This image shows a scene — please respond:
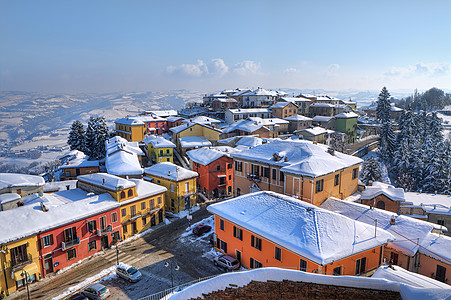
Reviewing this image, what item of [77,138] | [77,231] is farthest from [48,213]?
[77,138]

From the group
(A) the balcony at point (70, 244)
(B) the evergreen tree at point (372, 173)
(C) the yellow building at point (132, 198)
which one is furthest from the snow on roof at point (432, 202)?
(A) the balcony at point (70, 244)

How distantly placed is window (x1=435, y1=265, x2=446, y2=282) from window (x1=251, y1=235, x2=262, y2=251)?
13.9 metres

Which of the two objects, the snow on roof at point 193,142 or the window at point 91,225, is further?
the snow on roof at point 193,142

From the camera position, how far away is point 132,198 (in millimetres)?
34969

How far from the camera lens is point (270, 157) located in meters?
36.2

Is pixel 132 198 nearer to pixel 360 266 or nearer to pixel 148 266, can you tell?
pixel 148 266

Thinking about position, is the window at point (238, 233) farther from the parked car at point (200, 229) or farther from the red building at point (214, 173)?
the red building at point (214, 173)

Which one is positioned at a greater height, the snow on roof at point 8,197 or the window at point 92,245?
the snow on roof at point 8,197

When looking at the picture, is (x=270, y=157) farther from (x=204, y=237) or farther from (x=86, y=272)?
(x=86, y=272)

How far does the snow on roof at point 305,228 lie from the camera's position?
19.7m

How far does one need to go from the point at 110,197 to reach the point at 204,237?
12306 mm

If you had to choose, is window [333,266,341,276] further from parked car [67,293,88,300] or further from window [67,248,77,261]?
window [67,248,77,261]

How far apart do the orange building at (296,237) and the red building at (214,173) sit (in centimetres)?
1955

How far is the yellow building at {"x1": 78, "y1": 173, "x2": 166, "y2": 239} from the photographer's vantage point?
33938mm
